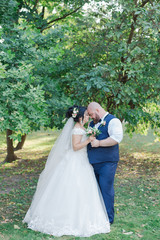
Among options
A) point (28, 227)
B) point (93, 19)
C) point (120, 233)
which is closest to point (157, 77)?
point (93, 19)

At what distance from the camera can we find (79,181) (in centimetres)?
439

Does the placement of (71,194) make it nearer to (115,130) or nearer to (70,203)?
(70,203)

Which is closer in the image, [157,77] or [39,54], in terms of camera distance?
[39,54]

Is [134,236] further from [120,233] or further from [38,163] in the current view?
[38,163]

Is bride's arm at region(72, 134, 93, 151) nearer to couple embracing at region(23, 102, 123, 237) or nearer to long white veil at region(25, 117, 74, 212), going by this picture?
couple embracing at region(23, 102, 123, 237)

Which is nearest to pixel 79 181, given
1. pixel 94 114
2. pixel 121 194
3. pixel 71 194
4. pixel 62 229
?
pixel 71 194

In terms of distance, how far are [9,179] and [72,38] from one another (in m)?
4.80

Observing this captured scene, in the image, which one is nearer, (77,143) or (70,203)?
(70,203)

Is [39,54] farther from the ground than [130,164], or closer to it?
farther from the ground

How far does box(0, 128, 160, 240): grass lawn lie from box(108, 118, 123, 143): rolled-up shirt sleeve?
4.80 ft

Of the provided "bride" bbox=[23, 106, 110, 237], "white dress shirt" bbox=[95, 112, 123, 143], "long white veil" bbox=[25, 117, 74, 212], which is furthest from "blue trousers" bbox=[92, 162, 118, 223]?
"long white veil" bbox=[25, 117, 74, 212]

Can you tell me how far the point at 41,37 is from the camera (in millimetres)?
5777

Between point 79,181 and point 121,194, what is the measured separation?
258 cm

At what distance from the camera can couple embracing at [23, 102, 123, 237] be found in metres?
4.20
